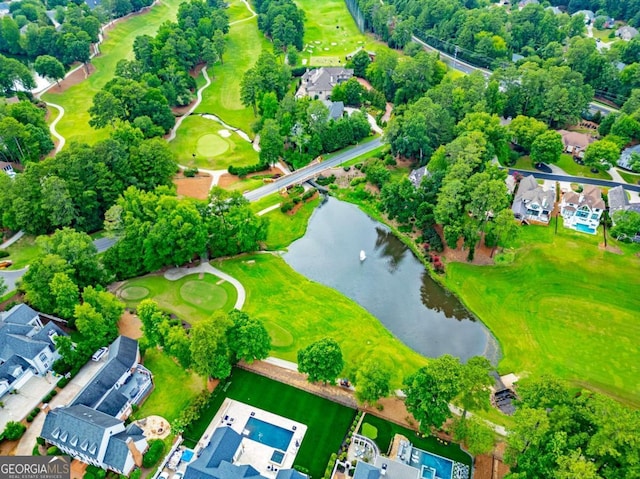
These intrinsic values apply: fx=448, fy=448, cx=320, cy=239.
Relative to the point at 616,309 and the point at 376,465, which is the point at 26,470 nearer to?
the point at 376,465

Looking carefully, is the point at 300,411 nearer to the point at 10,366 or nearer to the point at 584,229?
the point at 10,366

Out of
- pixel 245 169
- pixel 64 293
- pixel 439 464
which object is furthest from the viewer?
pixel 245 169

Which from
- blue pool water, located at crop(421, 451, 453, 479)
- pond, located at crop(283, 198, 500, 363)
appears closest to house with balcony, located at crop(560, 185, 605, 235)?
pond, located at crop(283, 198, 500, 363)

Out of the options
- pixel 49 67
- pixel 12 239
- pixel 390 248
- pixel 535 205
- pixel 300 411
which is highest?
pixel 49 67

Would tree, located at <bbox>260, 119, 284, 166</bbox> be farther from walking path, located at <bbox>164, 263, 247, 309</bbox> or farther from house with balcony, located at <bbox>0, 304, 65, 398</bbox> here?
house with balcony, located at <bbox>0, 304, 65, 398</bbox>

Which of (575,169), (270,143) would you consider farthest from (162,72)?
(575,169)

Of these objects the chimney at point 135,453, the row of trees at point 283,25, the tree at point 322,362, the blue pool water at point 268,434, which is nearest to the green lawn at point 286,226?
the tree at point 322,362

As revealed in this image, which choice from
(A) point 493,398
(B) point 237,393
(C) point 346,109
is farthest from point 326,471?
(C) point 346,109
